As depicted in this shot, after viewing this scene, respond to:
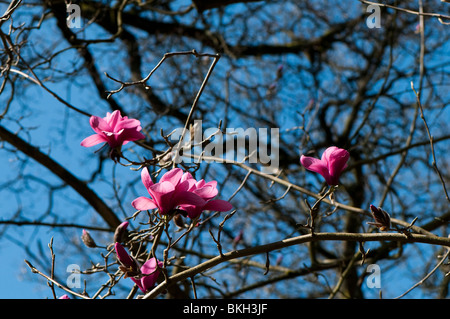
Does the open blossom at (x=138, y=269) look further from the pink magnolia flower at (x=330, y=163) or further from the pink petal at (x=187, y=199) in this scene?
the pink magnolia flower at (x=330, y=163)

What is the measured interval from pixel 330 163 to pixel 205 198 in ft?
1.24

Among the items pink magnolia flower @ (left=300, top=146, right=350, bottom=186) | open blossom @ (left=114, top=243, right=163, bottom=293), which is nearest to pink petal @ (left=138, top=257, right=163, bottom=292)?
open blossom @ (left=114, top=243, right=163, bottom=293)

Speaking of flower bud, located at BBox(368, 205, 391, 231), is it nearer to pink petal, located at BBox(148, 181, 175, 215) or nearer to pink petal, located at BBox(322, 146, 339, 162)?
pink petal, located at BBox(322, 146, 339, 162)

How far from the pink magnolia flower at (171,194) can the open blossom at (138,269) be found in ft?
0.42

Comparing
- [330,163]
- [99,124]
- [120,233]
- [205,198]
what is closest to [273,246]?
[205,198]

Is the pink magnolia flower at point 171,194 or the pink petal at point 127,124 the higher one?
the pink petal at point 127,124

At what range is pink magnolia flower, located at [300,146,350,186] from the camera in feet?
5.17

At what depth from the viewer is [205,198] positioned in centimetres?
145

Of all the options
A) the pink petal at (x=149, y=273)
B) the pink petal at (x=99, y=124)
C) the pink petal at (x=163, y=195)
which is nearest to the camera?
the pink petal at (x=163, y=195)

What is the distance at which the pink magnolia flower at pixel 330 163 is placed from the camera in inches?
62.1

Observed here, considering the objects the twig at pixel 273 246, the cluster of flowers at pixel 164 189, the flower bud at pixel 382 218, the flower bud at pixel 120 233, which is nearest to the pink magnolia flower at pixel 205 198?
the cluster of flowers at pixel 164 189

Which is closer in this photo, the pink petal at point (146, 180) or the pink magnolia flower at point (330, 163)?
the pink petal at point (146, 180)
